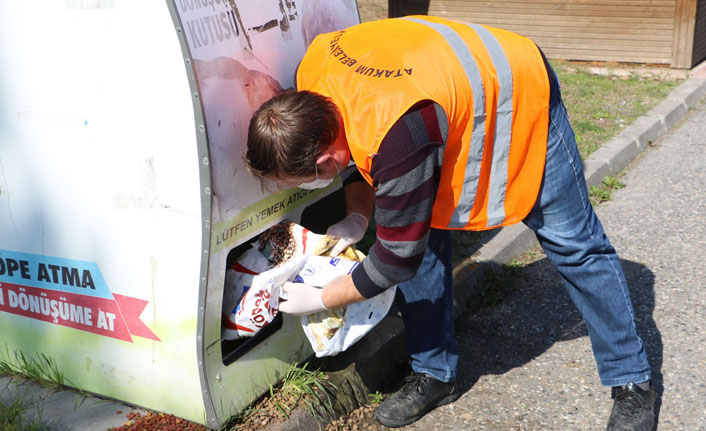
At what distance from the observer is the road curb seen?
2809 millimetres

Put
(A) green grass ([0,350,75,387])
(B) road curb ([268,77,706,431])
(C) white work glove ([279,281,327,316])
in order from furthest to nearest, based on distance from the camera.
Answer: (B) road curb ([268,77,706,431])
(A) green grass ([0,350,75,387])
(C) white work glove ([279,281,327,316])

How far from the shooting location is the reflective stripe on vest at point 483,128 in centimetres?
215

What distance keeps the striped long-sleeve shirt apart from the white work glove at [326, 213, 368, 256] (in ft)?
1.26

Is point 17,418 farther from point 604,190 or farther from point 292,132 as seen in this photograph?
point 604,190

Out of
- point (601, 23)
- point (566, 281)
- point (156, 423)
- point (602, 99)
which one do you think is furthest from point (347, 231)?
point (601, 23)

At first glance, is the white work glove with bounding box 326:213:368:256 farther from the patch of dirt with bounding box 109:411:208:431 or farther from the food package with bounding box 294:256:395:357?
the patch of dirt with bounding box 109:411:208:431

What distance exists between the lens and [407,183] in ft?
6.55

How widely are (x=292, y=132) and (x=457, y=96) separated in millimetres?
458

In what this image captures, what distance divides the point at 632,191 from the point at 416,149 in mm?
3128

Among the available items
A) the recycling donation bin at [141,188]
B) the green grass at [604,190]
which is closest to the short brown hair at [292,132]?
the recycling donation bin at [141,188]

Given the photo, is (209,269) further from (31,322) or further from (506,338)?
(506,338)

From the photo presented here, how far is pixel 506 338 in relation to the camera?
3242 mm

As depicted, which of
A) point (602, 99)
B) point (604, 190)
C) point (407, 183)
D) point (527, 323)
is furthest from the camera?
point (602, 99)

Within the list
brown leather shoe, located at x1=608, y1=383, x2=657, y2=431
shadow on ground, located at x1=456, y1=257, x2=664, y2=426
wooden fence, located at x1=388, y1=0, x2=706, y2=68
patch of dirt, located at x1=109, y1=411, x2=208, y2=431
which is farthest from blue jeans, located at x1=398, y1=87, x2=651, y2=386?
wooden fence, located at x1=388, y1=0, x2=706, y2=68
